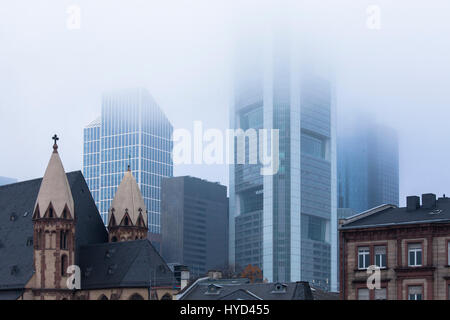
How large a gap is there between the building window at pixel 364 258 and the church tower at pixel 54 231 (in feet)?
178

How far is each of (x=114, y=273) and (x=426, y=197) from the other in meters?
54.1

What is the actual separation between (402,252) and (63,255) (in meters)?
58.6

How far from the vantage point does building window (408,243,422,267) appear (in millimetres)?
67625

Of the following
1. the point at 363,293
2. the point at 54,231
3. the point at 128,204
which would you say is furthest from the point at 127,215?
the point at 363,293

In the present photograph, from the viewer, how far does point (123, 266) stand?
116 meters

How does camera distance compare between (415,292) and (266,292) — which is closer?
(415,292)

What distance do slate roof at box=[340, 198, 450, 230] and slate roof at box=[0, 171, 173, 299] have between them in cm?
4365

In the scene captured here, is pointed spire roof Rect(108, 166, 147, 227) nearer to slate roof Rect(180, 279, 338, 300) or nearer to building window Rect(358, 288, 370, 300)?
slate roof Rect(180, 279, 338, 300)

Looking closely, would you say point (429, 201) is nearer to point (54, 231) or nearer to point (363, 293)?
point (363, 293)

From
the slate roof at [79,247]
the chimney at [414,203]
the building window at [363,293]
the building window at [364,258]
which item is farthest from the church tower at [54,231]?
the chimney at [414,203]

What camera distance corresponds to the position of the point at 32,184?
125250mm

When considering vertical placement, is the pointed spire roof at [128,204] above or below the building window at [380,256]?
above

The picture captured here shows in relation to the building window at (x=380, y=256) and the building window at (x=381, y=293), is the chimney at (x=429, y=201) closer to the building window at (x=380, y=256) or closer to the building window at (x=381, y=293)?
the building window at (x=380, y=256)

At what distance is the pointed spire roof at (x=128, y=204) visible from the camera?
126938 mm
